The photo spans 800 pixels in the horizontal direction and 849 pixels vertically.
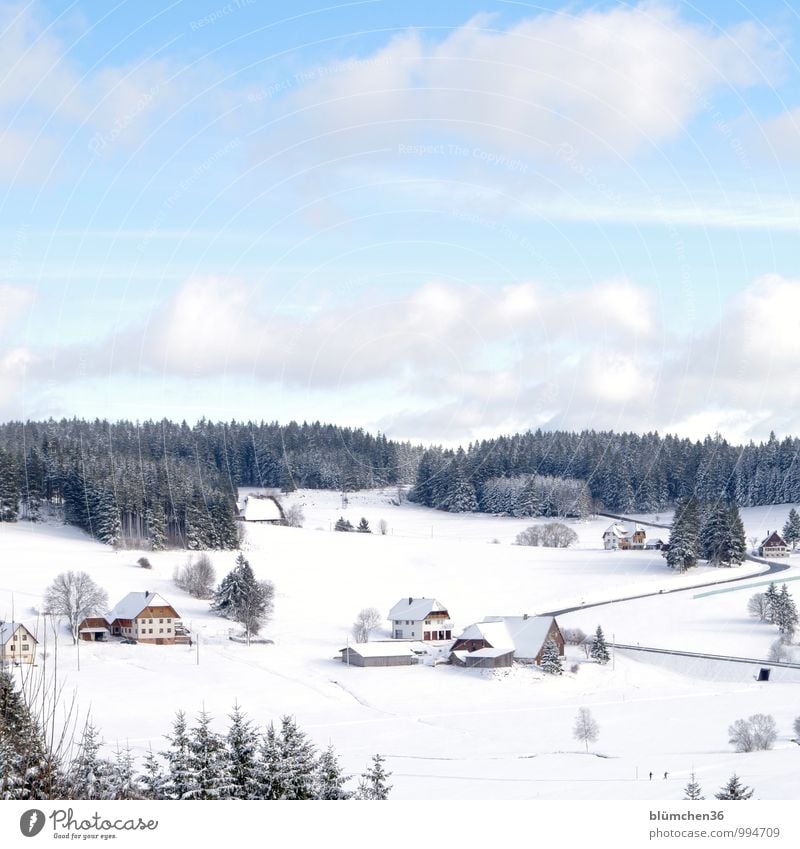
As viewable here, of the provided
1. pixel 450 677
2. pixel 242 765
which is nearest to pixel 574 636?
pixel 450 677

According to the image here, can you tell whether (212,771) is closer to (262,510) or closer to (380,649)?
(380,649)

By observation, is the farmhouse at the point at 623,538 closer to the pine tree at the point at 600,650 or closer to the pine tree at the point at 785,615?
the pine tree at the point at 785,615

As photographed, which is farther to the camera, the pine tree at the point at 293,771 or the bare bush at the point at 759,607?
the bare bush at the point at 759,607

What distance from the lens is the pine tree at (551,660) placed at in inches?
2454

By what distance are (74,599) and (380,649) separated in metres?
20.3

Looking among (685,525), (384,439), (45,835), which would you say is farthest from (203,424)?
(45,835)

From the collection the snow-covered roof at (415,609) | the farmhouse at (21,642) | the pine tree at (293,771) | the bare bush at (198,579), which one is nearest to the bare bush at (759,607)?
the snow-covered roof at (415,609)

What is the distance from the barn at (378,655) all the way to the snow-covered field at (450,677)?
1454 millimetres

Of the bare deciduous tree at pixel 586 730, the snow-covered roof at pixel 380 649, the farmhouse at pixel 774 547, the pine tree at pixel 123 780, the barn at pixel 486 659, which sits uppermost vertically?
the farmhouse at pixel 774 547

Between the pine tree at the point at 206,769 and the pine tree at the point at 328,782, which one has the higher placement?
the pine tree at the point at 206,769

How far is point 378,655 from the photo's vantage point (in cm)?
6444

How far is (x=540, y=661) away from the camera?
64750 millimetres

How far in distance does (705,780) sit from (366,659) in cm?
3416

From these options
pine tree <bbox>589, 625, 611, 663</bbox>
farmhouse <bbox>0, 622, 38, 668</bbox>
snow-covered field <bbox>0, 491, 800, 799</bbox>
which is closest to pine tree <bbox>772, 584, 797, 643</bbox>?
snow-covered field <bbox>0, 491, 800, 799</bbox>
